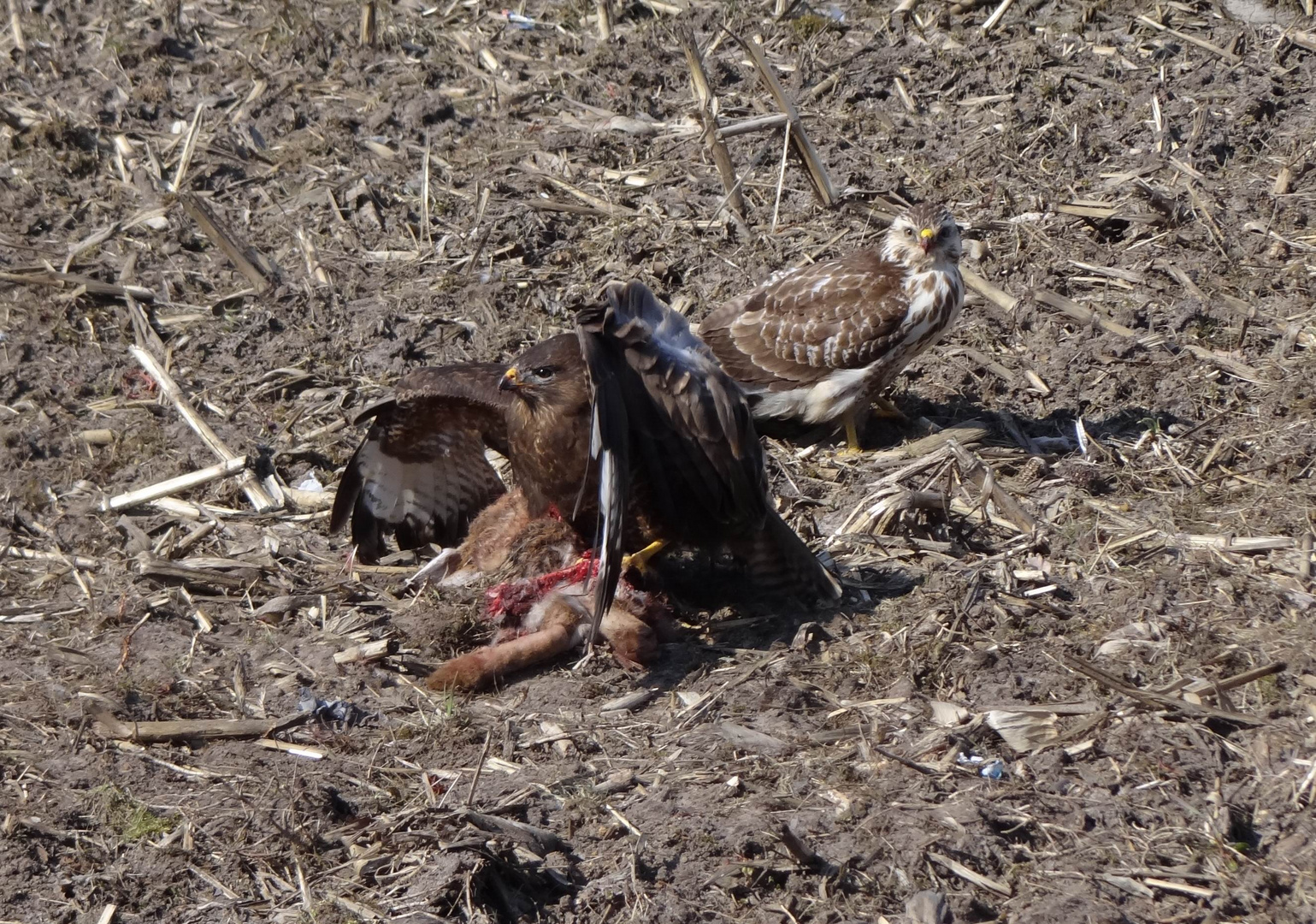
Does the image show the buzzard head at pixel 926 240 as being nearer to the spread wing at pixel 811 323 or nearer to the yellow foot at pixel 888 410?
the spread wing at pixel 811 323

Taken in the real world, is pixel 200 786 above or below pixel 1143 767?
below

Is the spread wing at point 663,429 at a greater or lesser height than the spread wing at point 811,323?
greater

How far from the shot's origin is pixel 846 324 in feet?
21.0

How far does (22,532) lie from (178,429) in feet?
2.82

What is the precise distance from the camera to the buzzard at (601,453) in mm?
4559

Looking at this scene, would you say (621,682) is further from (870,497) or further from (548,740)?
(870,497)

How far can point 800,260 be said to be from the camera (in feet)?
23.9

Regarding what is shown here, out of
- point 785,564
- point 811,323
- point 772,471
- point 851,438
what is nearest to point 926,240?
point 811,323

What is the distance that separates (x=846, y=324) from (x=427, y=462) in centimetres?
205

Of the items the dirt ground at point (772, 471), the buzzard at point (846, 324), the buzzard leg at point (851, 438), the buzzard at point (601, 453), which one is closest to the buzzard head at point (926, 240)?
the buzzard at point (846, 324)

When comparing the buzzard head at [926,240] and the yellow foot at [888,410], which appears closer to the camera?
the buzzard head at [926,240]

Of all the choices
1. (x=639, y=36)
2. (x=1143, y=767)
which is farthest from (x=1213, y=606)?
(x=639, y=36)

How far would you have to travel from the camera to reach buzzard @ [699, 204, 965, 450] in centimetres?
634

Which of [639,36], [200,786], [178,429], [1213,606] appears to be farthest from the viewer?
[639,36]
